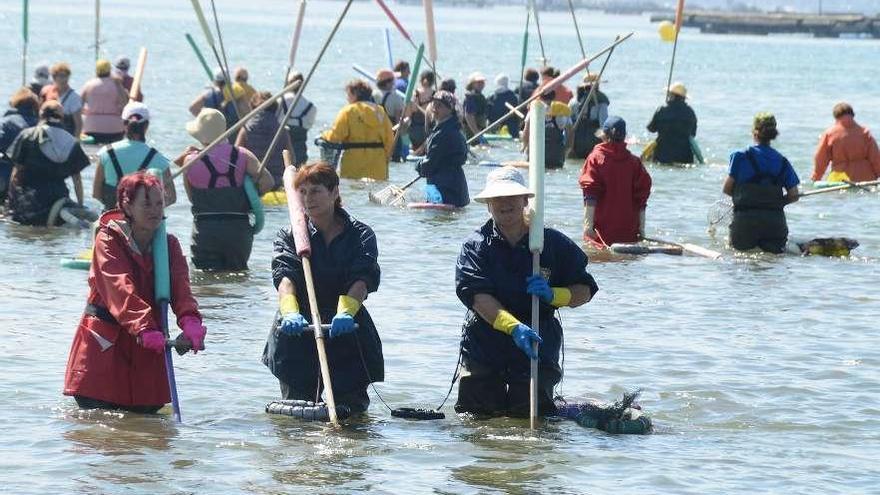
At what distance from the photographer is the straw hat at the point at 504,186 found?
8.31m

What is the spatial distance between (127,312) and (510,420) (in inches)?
79.3

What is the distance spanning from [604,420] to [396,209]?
10257mm

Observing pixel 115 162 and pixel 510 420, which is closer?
pixel 510 420

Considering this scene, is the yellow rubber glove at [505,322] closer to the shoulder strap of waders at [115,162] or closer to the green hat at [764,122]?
the shoulder strap of waders at [115,162]

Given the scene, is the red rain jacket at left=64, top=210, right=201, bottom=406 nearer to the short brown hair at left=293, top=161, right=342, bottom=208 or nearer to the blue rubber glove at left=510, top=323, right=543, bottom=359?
the short brown hair at left=293, top=161, right=342, bottom=208

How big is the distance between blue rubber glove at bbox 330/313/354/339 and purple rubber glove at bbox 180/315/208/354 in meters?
0.59

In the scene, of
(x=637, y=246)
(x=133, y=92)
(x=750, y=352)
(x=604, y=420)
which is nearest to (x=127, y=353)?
(x=604, y=420)

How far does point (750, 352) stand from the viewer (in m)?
11.9

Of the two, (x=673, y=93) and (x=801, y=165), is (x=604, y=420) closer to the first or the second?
(x=673, y=93)

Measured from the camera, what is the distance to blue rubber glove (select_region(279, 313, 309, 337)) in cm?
822

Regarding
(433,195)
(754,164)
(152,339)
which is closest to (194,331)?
(152,339)

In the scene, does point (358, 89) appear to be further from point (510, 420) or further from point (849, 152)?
point (510, 420)

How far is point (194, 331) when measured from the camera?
8.18 meters

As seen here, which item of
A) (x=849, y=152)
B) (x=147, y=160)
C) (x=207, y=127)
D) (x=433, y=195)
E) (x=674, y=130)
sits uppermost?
(x=207, y=127)
